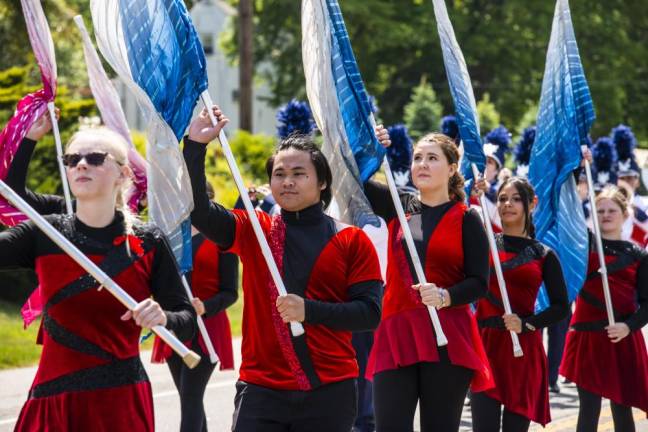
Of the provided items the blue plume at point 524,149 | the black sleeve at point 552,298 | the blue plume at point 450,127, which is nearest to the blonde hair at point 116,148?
the black sleeve at point 552,298

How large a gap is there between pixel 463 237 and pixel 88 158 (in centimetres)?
241

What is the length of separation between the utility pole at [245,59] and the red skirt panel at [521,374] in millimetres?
18484

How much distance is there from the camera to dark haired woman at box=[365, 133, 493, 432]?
20.1ft

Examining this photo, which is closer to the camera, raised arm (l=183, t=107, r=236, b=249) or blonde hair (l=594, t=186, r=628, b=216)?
raised arm (l=183, t=107, r=236, b=249)

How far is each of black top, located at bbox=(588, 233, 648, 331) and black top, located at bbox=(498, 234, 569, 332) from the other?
93 cm

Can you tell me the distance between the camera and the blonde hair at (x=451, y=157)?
6.53 meters

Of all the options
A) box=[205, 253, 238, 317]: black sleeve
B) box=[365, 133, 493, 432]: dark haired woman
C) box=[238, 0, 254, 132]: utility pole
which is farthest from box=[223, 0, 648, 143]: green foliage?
box=[365, 133, 493, 432]: dark haired woman

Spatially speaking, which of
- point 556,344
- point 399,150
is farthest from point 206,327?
point 556,344

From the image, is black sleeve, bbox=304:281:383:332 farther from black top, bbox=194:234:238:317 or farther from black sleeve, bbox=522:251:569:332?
black top, bbox=194:234:238:317

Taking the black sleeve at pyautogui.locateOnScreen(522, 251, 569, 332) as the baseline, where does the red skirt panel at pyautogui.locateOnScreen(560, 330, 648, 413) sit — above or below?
below

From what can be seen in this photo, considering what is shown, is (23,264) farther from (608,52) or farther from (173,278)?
(608,52)

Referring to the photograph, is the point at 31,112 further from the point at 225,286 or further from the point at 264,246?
the point at 225,286

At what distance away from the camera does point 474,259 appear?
630 centimetres

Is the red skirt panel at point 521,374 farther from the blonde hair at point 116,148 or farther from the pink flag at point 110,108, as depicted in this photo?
the blonde hair at point 116,148
